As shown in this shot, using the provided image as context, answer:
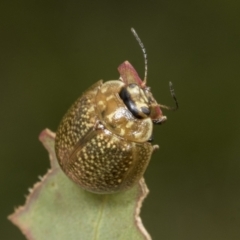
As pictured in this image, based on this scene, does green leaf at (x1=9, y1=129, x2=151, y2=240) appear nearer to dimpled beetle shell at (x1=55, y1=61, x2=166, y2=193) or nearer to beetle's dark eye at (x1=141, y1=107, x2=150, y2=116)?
dimpled beetle shell at (x1=55, y1=61, x2=166, y2=193)

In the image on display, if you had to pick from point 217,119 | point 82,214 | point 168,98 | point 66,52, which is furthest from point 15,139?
point 82,214

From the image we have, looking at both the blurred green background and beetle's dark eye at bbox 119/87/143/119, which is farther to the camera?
the blurred green background

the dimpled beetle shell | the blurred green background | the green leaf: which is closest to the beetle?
the dimpled beetle shell

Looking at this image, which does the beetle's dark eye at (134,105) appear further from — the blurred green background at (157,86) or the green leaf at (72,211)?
the blurred green background at (157,86)

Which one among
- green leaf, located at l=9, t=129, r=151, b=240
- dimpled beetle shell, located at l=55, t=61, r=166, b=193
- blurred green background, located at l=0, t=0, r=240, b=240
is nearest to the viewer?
dimpled beetle shell, located at l=55, t=61, r=166, b=193

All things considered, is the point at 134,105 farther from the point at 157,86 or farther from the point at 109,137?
the point at 157,86

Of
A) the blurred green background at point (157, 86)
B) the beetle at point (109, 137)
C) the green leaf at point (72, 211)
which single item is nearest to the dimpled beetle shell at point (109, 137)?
the beetle at point (109, 137)

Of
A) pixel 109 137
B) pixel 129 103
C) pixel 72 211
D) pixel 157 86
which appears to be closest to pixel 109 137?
pixel 109 137

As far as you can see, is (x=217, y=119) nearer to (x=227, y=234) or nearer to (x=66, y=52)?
(x=227, y=234)
